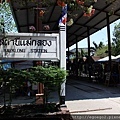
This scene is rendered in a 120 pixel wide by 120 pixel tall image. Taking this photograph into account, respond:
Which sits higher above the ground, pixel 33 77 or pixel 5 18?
pixel 5 18

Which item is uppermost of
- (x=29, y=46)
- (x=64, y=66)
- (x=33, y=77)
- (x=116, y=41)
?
(x=116, y=41)

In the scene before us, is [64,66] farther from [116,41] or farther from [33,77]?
[116,41]

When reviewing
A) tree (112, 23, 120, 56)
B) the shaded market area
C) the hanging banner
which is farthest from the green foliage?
tree (112, 23, 120, 56)

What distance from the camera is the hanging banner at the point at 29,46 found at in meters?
6.82

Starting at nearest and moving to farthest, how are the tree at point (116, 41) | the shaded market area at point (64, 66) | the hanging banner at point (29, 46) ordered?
the shaded market area at point (64, 66) → the hanging banner at point (29, 46) → the tree at point (116, 41)

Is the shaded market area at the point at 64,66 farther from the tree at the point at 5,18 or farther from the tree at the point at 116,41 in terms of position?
the tree at the point at 116,41

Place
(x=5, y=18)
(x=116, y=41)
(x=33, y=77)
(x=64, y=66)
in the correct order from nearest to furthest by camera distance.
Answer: (x=33, y=77) → (x=64, y=66) → (x=5, y=18) → (x=116, y=41)

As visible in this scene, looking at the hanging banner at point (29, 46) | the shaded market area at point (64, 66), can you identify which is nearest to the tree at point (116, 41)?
the shaded market area at point (64, 66)

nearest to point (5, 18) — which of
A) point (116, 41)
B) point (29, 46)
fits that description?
point (29, 46)

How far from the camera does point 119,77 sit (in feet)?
57.1

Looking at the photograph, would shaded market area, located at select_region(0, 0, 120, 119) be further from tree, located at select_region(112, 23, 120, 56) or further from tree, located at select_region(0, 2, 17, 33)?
tree, located at select_region(112, 23, 120, 56)

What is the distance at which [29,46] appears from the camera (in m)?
6.88

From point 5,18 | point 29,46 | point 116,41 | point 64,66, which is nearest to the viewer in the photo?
point 29,46

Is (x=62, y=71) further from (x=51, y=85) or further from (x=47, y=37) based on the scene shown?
(x=47, y=37)
